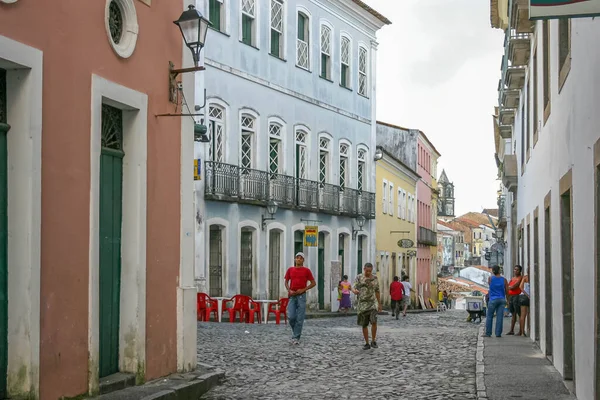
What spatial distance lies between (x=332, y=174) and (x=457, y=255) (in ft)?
358

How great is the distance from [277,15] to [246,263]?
7679mm

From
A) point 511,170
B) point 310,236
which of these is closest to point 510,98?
point 511,170

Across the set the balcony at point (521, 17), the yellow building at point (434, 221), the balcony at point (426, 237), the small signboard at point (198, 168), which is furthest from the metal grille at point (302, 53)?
the yellow building at point (434, 221)

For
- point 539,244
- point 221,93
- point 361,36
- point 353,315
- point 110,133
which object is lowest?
point 353,315

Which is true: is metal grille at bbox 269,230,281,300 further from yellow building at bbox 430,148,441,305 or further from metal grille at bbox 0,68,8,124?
yellow building at bbox 430,148,441,305

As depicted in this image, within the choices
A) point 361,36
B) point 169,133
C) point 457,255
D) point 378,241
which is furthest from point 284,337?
point 457,255

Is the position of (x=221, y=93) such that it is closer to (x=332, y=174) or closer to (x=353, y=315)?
(x=332, y=174)

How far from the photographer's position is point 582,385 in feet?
33.1

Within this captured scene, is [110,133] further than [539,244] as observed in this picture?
No

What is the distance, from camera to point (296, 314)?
17516 millimetres

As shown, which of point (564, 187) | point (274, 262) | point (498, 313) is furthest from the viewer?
point (274, 262)

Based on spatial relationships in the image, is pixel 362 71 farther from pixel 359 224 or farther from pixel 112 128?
pixel 112 128

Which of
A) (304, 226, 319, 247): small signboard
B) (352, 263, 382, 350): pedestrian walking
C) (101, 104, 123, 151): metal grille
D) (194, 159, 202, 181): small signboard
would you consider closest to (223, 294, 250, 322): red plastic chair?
(194, 159, 202, 181): small signboard

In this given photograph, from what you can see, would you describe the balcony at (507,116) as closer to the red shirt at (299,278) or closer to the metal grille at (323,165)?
the metal grille at (323,165)
